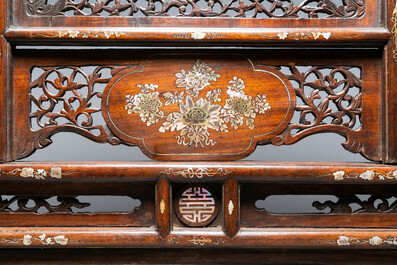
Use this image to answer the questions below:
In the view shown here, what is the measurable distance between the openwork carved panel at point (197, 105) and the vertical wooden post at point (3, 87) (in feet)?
0.16

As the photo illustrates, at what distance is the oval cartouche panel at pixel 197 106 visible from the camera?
0.95 metres

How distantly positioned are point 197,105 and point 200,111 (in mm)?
15

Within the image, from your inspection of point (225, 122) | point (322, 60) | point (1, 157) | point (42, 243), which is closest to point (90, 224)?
point (42, 243)

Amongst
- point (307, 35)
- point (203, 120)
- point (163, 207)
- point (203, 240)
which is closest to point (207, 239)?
point (203, 240)

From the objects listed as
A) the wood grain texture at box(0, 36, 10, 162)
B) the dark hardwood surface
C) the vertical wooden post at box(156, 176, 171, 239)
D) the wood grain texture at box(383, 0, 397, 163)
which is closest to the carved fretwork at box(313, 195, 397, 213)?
the dark hardwood surface

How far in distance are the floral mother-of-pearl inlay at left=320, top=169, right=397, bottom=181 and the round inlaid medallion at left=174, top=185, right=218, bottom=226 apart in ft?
0.86

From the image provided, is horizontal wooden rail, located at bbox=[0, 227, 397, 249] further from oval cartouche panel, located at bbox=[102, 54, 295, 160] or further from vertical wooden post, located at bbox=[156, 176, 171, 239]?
oval cartouche panel, located at bbox=[102, 54, 295, 160]

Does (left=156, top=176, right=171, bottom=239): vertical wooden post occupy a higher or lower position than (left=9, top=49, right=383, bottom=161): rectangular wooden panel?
lower

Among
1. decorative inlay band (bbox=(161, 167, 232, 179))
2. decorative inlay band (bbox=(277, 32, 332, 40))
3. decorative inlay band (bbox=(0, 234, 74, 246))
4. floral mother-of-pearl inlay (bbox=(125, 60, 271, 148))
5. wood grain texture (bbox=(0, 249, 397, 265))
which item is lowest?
wood grain texture (bbox=(0, 249, 397, 265))

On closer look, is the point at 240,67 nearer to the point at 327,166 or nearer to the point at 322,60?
the point at 322,60

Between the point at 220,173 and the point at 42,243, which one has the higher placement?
the point at 220,173

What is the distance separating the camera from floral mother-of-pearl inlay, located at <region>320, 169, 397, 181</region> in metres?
0.90

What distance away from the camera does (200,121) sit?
37.4 inches

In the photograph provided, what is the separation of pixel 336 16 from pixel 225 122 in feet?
1.12
